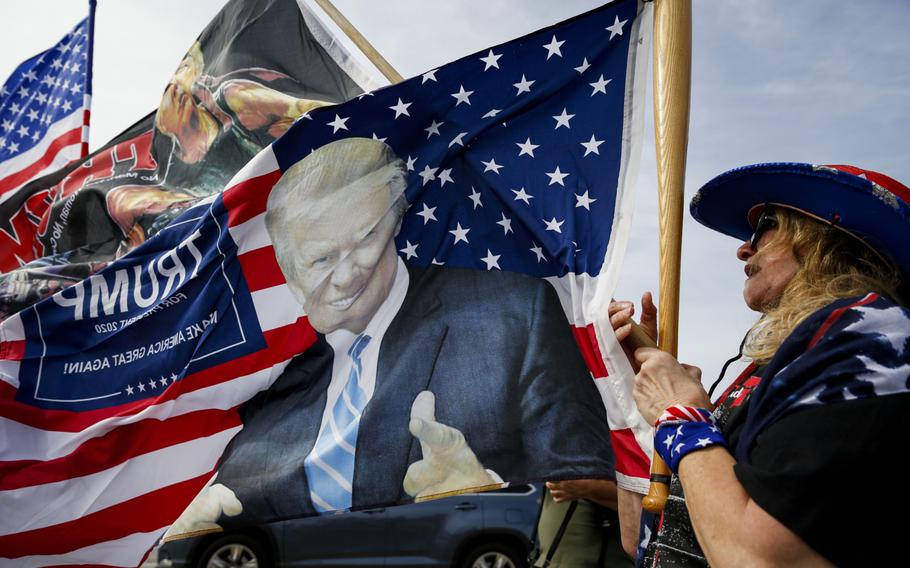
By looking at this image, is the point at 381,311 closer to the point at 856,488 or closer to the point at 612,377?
the point at 612,377

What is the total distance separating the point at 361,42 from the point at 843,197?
2232 millimetres

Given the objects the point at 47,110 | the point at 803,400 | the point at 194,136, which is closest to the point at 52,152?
the point at 47,110

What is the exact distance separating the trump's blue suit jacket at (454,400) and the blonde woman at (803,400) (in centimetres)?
51

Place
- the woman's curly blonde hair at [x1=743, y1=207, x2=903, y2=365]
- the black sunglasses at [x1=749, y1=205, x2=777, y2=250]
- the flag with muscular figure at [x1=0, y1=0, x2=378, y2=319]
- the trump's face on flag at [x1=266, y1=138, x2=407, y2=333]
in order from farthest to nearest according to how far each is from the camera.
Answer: the flag with muscular figure at [x1=0, y1=0, x2=378, y2=319] → the trump's face on flag at [x1=266, y1=138, x2=407, y2=333] → the black sunglasses at [x1=749, y1=205, x2=777, y2=250] → the woman's curly blonde hair at [x1=743, y1=207, x2=903, y2=365]

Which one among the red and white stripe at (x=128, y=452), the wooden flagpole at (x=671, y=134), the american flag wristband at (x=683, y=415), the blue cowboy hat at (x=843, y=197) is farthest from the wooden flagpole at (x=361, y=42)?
the american flag wristband at (x=683, y=415)

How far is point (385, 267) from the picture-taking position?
2.87 metres

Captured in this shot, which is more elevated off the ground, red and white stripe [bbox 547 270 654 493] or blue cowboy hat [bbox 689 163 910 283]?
blue cowboy hat [bbox 689 163 910 283]

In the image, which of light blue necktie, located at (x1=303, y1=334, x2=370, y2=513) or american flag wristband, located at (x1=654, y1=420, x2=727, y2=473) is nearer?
american flag wristband, located at (x1=654, y1=420, x2=727, y2=473)

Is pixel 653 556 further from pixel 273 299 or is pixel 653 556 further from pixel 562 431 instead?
pixel 273 299

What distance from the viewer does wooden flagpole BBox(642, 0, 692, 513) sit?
2.15 metres

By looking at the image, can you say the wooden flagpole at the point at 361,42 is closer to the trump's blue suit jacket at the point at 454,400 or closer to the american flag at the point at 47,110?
the trump's blue suit jacket at the point at 454,400

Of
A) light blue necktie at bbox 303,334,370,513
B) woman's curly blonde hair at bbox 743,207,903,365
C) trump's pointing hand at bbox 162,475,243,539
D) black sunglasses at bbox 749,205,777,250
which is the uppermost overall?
black sunglasses at bbox 749,205,777,250

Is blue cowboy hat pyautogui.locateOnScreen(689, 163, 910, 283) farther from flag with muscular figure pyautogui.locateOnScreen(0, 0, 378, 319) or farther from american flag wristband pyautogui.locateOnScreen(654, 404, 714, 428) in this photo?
flag with muscular figure pyautogui.locateOnScreen(0, 0, 378, 319)

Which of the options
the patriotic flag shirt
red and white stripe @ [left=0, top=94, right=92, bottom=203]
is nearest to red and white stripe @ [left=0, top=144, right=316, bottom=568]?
the patriotic flag shirt
